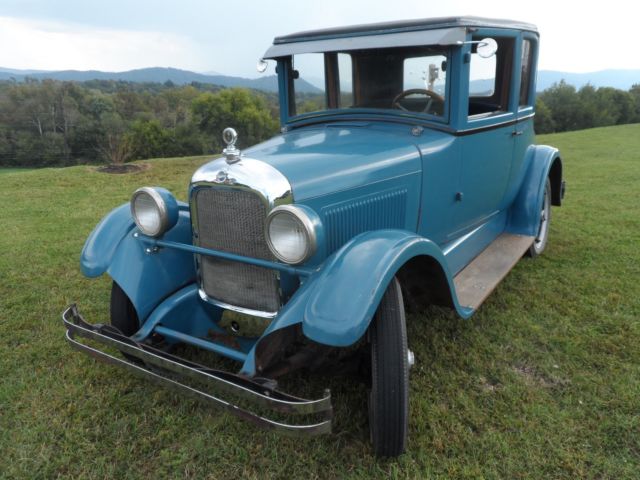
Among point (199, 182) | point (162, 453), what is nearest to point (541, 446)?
point (162, 453)

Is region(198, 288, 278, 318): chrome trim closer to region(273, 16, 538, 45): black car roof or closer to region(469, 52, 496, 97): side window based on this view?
region(273, 16, 538, 45): black car roof

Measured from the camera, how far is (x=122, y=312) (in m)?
2.59

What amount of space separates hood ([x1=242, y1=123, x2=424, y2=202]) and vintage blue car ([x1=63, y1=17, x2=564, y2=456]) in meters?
0.01

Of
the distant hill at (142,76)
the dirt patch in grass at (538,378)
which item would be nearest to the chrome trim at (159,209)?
the dirt patch in grass at (538,378)

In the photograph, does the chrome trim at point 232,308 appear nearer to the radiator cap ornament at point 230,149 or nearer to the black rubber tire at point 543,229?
the radiator cap ornament at point 230,149

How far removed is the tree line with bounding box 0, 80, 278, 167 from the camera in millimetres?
20484

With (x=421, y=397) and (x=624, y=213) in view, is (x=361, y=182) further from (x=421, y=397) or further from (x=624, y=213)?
(x=624, y=213)

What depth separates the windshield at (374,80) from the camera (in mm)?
2957

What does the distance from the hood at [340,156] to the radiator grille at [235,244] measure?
0.77ft

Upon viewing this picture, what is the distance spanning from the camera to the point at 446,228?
311cm

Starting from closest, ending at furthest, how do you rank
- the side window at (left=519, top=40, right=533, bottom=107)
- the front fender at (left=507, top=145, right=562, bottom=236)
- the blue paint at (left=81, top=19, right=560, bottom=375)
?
the blue paint at (left=81, top=19, right=560, bottom=375)
the side window at (left=519, top=40, right=533, bottom=107)
the front fender at (left=507, top=145, right=562, bottom=236)

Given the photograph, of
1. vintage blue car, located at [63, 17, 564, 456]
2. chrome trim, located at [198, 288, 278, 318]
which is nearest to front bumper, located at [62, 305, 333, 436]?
vintage blue car, located at [63, 17, 564, 456]

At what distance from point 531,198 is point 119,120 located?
2437cm

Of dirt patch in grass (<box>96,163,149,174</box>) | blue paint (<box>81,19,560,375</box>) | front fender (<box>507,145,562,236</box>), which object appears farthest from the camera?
dirt patch in grass (<box>96,163,149,174</box>)
